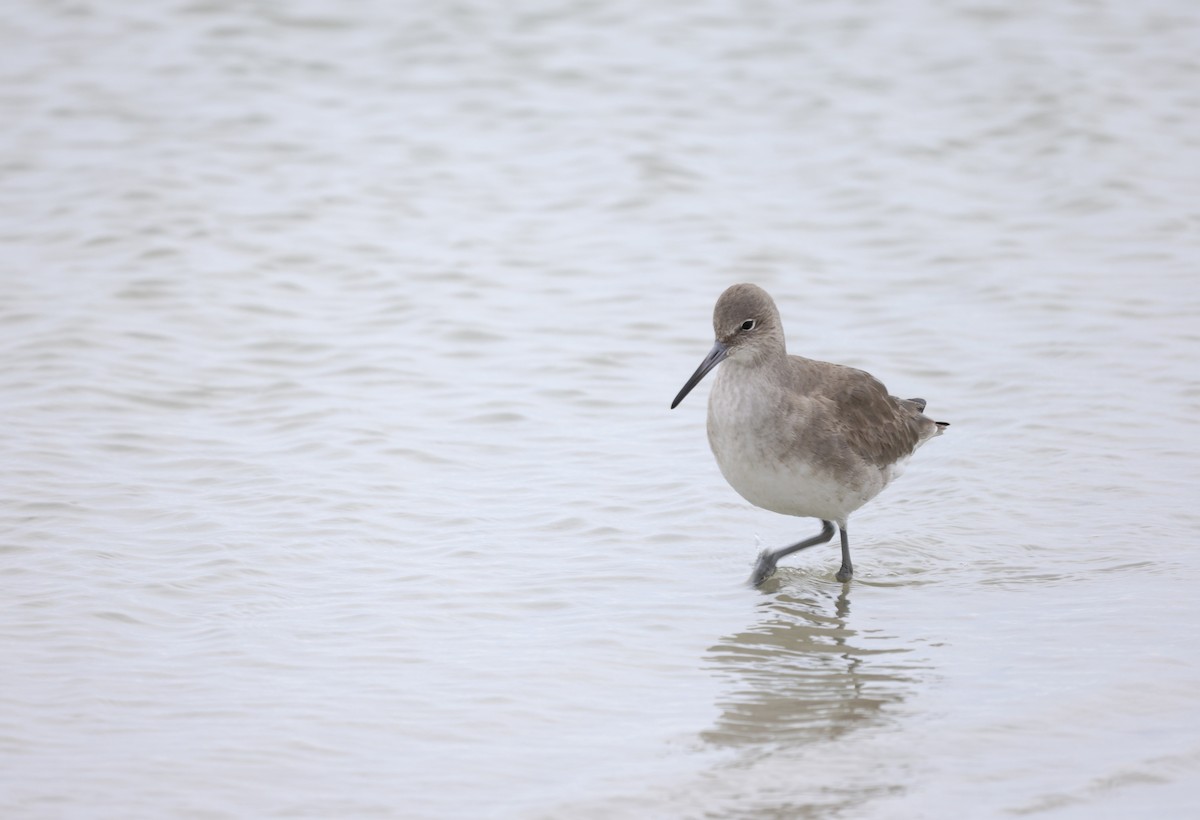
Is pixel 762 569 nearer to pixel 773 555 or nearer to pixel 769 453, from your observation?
pixel 773 555

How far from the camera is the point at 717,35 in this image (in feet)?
64.4

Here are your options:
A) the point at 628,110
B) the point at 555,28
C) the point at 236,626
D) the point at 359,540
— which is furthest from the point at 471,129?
the point at 236,626

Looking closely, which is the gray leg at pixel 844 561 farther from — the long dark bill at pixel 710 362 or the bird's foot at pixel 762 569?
the long dark bill at pixel 710 362

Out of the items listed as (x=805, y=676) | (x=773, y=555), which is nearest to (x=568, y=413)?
(x=773, y=555)

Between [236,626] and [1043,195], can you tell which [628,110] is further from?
[236,626]

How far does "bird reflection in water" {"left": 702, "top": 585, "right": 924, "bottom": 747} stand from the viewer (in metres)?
5.96

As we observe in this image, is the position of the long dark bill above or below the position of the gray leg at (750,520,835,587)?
above

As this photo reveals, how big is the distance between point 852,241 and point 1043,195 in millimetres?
2351

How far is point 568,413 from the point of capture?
396 inches

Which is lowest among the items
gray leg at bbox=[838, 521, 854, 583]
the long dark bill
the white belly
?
gray leg at bbox=[838, 521, 854, 583]

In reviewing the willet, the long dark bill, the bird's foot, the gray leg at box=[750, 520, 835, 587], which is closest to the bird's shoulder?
the willet

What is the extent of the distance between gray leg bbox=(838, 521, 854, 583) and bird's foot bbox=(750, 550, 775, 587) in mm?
382

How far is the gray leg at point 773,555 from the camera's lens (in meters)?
7.63

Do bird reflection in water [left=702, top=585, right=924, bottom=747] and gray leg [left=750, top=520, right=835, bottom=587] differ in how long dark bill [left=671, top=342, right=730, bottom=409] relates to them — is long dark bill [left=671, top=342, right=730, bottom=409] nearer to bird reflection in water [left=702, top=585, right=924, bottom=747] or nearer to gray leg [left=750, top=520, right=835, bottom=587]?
gray leg [left=750, top=520, right=835, bottom=587]
